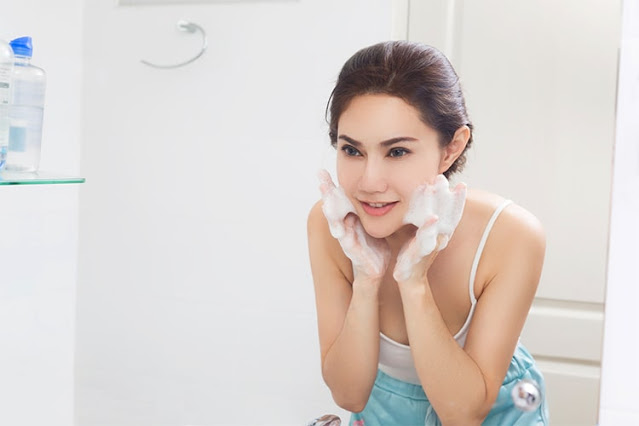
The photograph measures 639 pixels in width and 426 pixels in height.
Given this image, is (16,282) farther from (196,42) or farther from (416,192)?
(416,192)

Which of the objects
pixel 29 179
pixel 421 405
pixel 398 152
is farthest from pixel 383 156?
pixel 29 179

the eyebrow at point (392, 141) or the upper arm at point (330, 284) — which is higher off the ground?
the eyebrow at point (392, 141)

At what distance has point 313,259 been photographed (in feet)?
3.14

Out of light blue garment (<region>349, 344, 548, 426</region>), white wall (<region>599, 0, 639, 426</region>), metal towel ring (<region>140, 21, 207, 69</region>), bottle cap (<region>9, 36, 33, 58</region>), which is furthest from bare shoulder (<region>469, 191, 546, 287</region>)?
bottle cap (<region>9, 36, 33, 58</region>)

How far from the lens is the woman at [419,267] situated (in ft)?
2.57

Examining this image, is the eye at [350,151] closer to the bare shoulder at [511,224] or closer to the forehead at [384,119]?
the forehead at [384,119]

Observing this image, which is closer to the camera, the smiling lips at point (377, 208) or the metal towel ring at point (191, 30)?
the smiling lips at point (377, 208)

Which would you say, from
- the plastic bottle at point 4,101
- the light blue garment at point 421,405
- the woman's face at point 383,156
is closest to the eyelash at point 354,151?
the woman's face at point 383,156

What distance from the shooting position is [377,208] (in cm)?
81

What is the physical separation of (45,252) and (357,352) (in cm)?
59

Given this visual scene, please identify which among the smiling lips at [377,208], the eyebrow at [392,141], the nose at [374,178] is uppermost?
the eyebrow at [392,141]

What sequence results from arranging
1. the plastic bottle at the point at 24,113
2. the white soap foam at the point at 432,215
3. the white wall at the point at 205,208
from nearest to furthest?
the white soap foam at the point at 432,215
the plastic bottle at the point at 24,113
the white wall at the point at 205,208

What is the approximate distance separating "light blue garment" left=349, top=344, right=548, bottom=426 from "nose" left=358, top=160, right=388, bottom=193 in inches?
10.9

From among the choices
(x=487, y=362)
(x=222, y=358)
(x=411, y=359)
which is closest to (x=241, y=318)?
(x=222, y=358)
